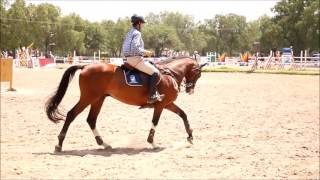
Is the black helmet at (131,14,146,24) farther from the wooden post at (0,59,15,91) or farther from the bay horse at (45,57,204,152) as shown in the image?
the wooden post at (0,59,15,91)

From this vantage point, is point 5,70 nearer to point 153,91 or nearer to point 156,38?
point 156,38

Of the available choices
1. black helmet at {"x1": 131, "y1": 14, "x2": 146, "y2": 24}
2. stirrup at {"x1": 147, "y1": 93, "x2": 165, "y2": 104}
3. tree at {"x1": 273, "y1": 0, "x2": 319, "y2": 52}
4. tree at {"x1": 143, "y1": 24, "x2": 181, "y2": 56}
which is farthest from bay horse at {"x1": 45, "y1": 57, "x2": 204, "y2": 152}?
tree at {"x1": 273, "y1": 0, "x2": 319, "y2": 52}

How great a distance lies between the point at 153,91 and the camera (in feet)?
27.6

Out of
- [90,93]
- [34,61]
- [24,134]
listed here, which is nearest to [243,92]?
[24,134]

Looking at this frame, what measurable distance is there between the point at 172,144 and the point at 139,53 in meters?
3.74

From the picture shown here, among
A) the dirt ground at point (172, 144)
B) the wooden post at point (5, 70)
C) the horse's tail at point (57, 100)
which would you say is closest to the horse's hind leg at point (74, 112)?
the dirt ground at point (172, 144)

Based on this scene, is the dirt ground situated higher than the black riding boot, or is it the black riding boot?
the black riding boot

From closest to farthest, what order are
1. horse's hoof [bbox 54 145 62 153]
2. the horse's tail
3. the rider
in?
1. the rider
2. the horse's tail
3. horse's hoof [bbox 54 145 62 153]

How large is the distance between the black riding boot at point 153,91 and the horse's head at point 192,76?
551 millimetres

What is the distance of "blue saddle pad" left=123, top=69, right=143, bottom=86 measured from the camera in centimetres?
852

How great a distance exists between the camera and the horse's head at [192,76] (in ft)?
26.7

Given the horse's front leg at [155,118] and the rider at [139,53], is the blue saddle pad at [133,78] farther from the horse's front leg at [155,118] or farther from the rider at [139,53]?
the horse's front leg at [155,118]

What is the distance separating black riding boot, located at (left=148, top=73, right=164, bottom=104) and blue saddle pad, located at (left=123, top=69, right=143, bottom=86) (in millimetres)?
264

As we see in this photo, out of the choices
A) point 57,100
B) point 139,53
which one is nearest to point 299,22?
point 57,100
